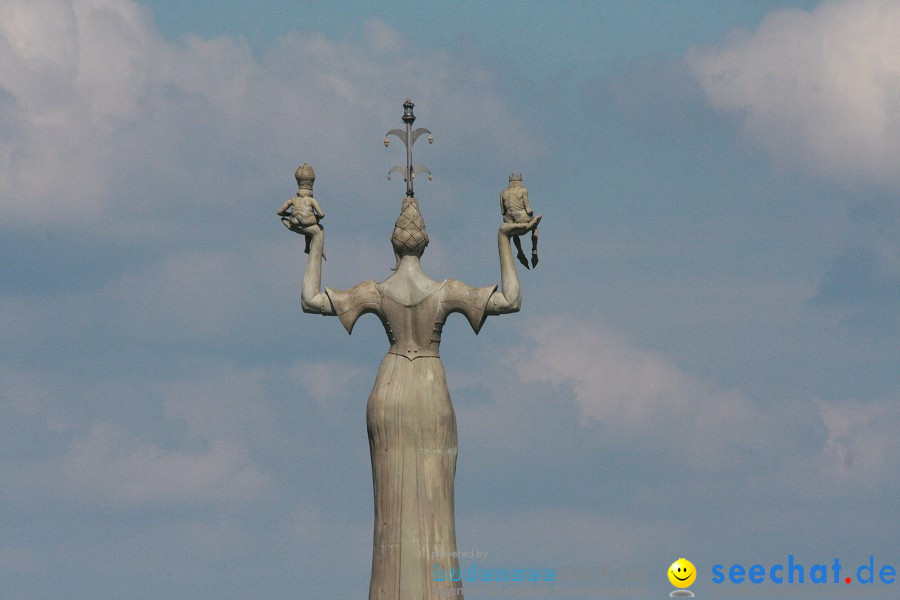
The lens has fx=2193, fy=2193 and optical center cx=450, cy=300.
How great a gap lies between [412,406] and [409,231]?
2784 millimetres

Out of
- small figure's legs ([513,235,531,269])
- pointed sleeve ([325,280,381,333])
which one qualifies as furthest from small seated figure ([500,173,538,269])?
pointed sleeve ([325,280,381,333])

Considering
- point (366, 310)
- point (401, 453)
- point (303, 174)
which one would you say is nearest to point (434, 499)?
point (401, 453)

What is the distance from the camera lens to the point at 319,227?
3484cm

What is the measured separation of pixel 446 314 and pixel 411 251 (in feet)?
3.81

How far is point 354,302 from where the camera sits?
3459 cm

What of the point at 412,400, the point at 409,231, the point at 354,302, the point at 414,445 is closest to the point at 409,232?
the point at 409,231

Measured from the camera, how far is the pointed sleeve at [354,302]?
3456cm

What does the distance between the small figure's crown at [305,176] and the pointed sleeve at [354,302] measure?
5.90 ft

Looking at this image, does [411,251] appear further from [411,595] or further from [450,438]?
[411,595]

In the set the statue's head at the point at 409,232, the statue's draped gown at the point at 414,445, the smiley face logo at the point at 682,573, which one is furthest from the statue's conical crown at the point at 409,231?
the smiley face logo at the point at 682,573

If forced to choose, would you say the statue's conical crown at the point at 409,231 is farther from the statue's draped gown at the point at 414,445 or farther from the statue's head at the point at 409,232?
the statue's draped gown at the point at 414,445

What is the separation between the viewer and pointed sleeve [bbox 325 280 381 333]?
113ft

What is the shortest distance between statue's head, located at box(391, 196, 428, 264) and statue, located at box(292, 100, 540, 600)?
2 cm

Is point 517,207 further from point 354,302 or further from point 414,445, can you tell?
point 414,445
